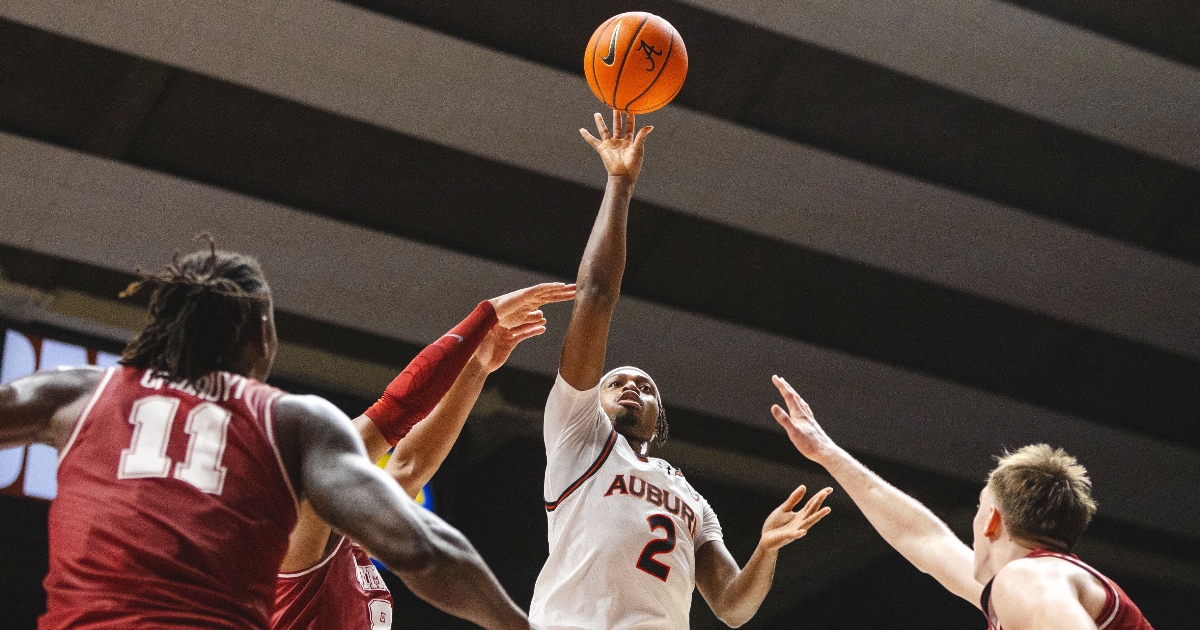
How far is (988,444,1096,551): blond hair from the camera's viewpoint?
9.58ft

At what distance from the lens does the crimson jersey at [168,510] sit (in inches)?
74.4

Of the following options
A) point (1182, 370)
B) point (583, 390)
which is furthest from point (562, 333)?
point (1182, 370)

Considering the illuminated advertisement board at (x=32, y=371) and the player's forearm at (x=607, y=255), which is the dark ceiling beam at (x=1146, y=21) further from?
the illuminated advertisement board at (x=32, y=371)

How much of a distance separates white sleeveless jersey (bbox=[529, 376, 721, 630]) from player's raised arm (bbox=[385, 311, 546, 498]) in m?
0.28

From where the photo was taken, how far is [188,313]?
7.05ft

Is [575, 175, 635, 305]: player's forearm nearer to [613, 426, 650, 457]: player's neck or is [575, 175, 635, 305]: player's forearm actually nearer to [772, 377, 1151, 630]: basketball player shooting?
[613, 426, 650, 457]: player's neck

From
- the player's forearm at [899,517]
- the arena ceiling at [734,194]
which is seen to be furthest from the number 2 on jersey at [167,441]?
the arena ceiling at [734,194]

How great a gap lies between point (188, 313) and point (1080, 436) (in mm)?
9327

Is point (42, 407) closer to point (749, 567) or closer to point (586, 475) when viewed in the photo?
point (586, 475)

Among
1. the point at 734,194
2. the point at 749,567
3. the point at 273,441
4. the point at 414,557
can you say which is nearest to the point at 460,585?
the point at 414,557

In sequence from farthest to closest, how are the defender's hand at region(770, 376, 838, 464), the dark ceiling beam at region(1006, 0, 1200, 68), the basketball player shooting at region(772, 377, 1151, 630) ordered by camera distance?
→ the dark ceiling beam at region(1006, 0, 1200, 68)
the defender's hand at region(770, 376, 838, 464)
the basketball player shooting at region(772, 377, 1151, 630)

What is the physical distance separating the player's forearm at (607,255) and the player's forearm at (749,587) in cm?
105

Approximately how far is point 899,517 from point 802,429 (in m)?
0.46

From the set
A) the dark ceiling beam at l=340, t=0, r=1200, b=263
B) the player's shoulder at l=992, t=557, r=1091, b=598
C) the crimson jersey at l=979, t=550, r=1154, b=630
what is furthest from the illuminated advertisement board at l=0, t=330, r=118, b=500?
the crimson jersey at l=979, t=550, r=1154, b=630
